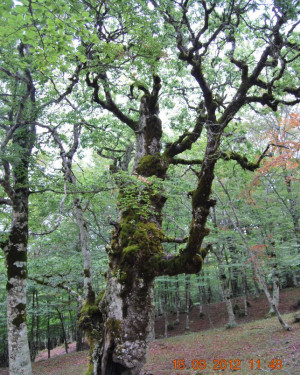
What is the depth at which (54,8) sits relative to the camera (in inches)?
130

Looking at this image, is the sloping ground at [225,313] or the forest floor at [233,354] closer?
the forest floor at [233,354]

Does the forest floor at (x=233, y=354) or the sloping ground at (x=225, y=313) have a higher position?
the forest floor at (x=233, y=354)

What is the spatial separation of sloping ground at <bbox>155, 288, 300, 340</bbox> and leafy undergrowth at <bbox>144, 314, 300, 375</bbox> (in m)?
4.68

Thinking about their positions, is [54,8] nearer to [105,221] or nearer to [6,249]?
[6,249]

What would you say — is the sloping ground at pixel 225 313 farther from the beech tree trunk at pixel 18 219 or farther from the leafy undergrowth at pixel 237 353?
the beech tree trunk at pixel 18 219

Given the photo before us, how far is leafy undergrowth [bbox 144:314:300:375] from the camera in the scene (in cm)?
693

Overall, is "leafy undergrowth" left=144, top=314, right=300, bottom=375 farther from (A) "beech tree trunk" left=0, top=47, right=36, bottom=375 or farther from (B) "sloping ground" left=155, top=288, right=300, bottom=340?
(B) "sloping ground" left=155, top=288, right=300, bottom=340

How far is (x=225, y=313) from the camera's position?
67.4 ft

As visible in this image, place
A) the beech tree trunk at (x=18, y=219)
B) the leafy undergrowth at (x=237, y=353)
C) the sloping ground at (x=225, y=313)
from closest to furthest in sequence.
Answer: the beech tree trunk at (x=18, y=219) → the leafy undergrowth at (x=237, y=353) → the sloping ground at (x=225, y=313)
